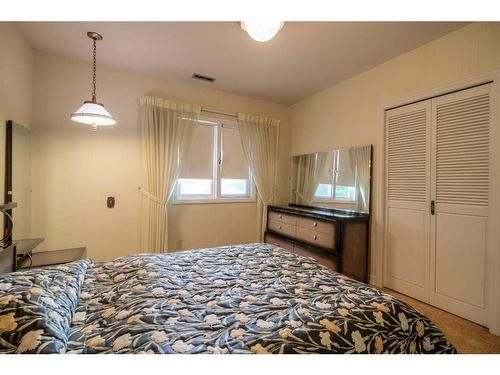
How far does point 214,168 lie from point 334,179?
1748 mm

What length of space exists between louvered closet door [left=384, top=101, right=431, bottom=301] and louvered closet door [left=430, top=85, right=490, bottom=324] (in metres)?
0.08

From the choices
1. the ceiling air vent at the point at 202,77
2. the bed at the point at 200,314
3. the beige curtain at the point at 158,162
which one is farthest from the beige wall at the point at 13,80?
the ceiling air vent at the point at 202,77

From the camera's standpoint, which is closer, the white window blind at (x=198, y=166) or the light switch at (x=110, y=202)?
the light switch at (x=110, y=202)

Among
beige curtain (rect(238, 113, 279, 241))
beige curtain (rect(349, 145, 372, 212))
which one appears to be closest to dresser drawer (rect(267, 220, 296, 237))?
beige curtain (rect(238, 113, 279, 241))

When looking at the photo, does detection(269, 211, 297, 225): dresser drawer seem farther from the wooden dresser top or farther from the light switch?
the light switch

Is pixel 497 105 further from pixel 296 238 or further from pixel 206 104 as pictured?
pixel 206 104

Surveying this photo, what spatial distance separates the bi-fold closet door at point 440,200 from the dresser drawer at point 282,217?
3.62ft

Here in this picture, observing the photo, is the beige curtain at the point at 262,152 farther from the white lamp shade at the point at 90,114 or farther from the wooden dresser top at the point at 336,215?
the white lamp shade at the point at 90,114

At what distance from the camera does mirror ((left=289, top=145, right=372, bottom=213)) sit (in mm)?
2863

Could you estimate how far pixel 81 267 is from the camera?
56.3 inches

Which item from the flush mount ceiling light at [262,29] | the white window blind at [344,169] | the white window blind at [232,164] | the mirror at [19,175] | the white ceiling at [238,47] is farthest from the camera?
the white window blind at [232,164]

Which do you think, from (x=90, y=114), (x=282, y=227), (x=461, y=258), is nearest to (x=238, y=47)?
(x=90, y=114)

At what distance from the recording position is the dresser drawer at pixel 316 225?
263 cm
